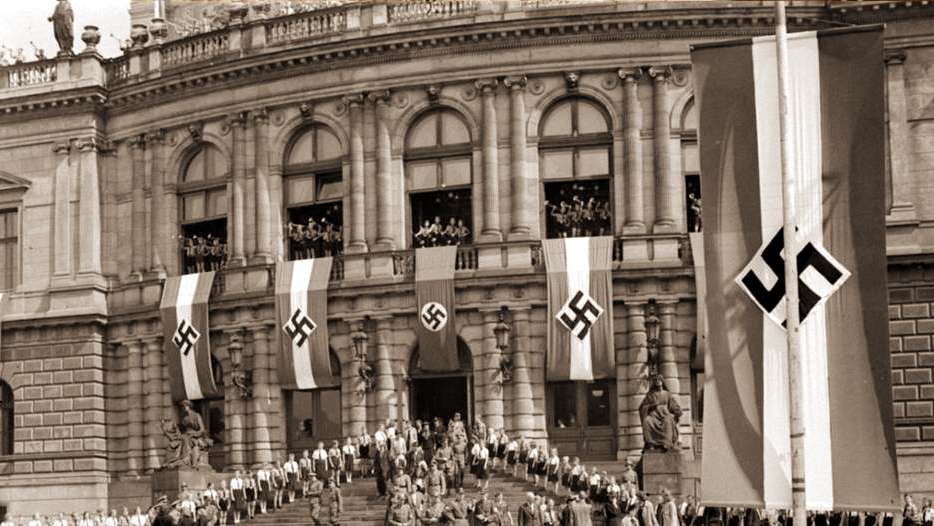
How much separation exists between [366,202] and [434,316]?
5.16 meters

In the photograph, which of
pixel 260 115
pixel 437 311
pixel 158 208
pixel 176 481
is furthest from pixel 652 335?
pixel 158 208

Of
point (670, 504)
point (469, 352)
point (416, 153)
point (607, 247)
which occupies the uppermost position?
point (416, 153)

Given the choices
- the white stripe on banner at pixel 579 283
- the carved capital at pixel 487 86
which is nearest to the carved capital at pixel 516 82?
the carved capital at pixel 487 86

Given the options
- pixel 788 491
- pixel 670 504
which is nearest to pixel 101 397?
pixel 670 504

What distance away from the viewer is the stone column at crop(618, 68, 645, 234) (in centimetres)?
A: 4947

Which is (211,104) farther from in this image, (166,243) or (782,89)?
(782,89)

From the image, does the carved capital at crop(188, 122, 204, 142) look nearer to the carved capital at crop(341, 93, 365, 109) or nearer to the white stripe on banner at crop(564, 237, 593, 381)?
the carved capital at crop(341, 93, 365, 109)

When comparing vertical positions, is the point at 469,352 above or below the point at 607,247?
below

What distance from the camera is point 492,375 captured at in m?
49.0

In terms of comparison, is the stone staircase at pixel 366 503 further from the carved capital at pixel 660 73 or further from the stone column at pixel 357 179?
the carved capital at pixel 660 73

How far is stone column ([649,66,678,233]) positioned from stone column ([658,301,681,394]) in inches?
107

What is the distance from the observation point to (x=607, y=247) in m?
48.7

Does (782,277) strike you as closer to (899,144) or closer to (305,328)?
(899,144)

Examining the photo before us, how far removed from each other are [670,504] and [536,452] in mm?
9183
